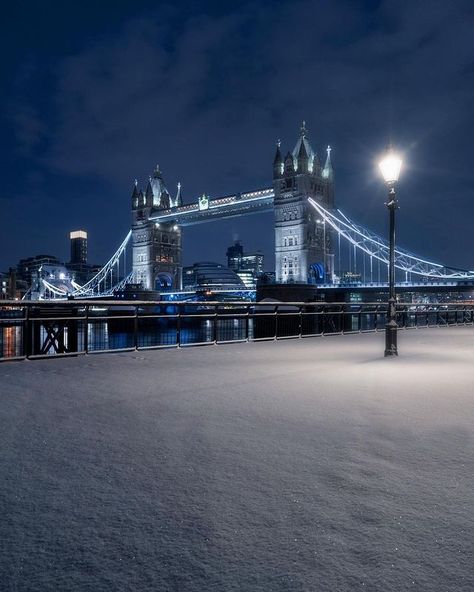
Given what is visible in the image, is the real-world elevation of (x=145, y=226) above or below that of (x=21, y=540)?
above

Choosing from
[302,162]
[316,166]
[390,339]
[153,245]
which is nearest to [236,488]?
[390,339]

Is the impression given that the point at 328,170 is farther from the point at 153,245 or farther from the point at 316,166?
the point at 153,245

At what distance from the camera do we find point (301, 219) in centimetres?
8156

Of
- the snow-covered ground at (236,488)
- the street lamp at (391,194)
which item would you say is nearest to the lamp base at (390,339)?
the street lamp at (391,194)

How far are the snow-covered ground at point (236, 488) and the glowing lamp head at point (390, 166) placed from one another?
5.65m

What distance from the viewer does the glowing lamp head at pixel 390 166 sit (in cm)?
1045

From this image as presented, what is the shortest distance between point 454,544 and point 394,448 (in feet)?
4.89

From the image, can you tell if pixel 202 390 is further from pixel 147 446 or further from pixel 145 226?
pixel 145 226

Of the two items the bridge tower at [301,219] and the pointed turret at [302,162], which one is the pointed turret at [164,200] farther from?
the pointed turret at [302,162]

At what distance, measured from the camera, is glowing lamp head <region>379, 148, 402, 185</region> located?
1045 centimetres

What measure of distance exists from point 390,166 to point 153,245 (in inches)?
4107

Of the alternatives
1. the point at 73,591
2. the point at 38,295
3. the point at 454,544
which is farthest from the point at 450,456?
the point at 38,295

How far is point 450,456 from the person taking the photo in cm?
356

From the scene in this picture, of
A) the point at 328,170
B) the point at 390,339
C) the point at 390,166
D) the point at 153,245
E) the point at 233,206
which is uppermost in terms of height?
the point at 328,170
